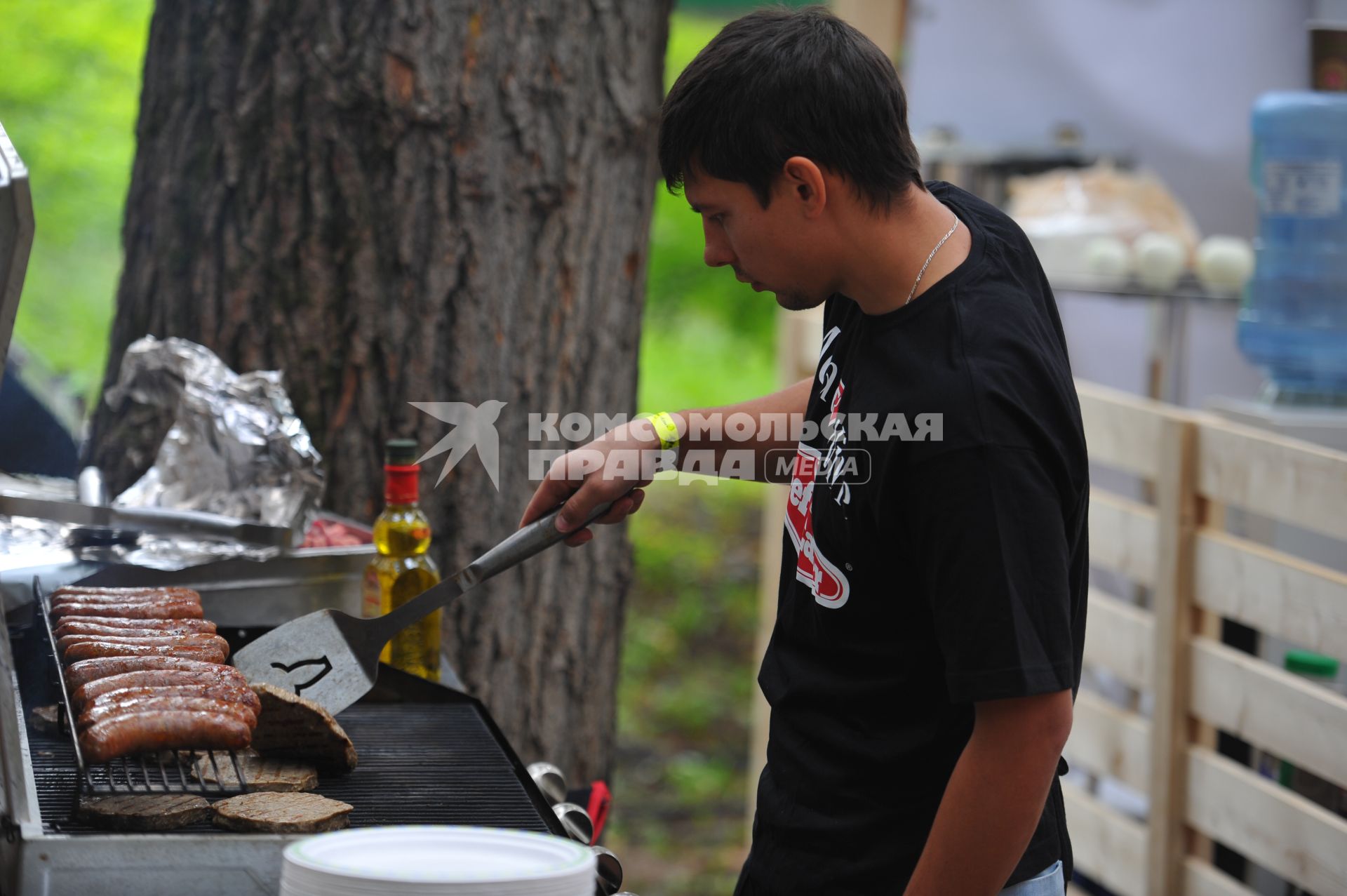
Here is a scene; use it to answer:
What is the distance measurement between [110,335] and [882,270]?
211 cm

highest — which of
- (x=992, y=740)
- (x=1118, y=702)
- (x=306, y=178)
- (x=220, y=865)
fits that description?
(x=306, y=178)

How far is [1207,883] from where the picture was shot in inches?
112

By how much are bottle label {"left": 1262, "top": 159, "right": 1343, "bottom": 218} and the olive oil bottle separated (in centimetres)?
245

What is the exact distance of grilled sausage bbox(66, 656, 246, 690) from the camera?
5.13 ft

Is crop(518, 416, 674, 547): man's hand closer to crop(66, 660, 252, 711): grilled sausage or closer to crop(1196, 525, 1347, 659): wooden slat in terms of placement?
crop(66, 660, 252, 711): grilled sausage

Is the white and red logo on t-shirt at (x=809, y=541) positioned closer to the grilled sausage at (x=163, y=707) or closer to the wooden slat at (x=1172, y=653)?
the grilled sausage at (x=163, y=707)

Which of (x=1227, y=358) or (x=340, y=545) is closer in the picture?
(x=340, y=545)

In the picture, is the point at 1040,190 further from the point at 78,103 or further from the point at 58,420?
the point at 78,103

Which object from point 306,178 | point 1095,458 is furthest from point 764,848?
point 1095,458

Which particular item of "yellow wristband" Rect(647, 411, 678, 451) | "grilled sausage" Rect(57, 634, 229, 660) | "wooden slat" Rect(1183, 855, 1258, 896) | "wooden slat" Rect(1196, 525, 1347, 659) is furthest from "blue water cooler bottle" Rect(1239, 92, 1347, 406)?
"grilled sausage" Rect(57, 634, 229, 660)

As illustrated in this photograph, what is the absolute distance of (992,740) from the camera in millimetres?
1305

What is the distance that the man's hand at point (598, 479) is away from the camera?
1.79m

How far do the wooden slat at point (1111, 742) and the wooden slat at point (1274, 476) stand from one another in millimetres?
678

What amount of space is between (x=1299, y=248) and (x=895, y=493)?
2.84 meters
